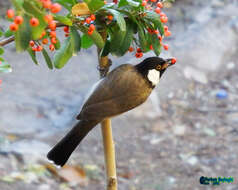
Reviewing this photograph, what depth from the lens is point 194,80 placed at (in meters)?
4.75

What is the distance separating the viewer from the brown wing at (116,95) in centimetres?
179

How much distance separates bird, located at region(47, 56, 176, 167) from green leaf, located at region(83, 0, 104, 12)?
0.53 meters

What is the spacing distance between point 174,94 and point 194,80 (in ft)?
1.22

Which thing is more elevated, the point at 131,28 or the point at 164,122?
the point at 131,28

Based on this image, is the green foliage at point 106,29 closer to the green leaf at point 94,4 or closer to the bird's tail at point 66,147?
the green leaf at point 94,4

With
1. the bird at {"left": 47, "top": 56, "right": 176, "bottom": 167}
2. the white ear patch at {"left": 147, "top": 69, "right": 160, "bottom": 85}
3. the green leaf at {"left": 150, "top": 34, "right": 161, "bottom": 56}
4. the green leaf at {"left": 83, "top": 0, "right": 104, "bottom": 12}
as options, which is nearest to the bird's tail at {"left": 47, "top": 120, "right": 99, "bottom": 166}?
the bird at {"left": 47, "top": 56, "right": 176, "bottom": 167}

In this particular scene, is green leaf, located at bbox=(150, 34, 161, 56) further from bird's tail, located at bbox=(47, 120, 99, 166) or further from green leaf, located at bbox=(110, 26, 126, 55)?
bird's tail, located at bbox=(47, 120, 99, 166)

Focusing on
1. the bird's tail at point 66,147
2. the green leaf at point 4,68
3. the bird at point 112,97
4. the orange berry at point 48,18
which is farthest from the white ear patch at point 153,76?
the orange berry at point 48,18

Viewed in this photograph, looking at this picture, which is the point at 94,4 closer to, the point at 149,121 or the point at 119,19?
the point at 119,19

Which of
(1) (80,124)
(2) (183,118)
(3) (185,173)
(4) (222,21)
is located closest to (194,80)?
(2) (183,118)

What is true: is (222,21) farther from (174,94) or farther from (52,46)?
(52,46)

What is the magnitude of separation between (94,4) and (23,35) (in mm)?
364

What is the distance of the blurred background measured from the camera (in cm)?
319

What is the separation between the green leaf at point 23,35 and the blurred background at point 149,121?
173 cm
